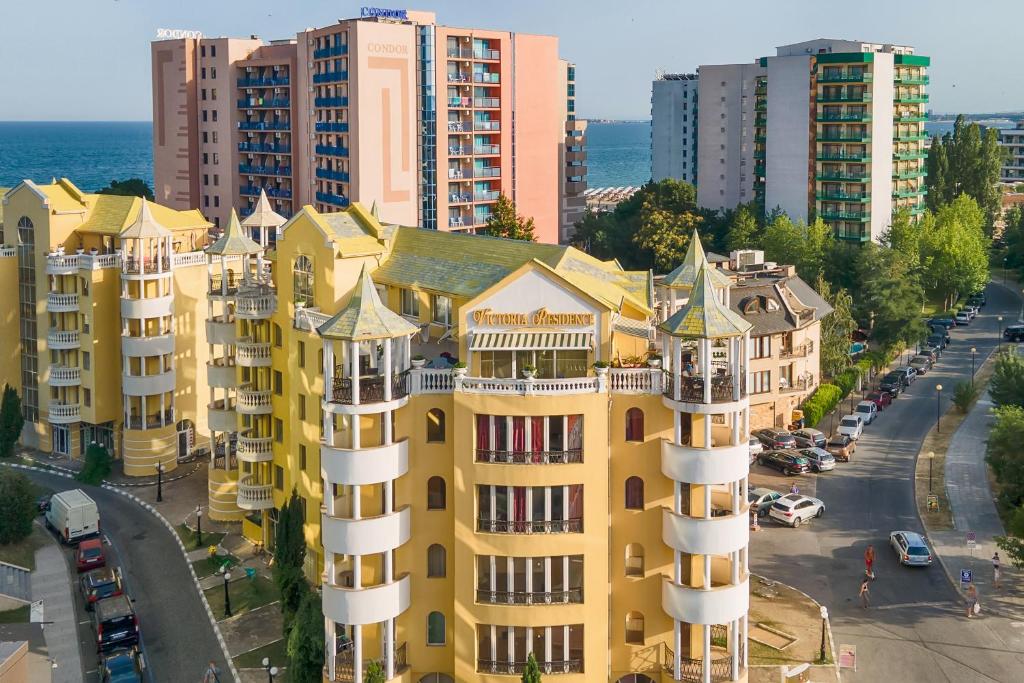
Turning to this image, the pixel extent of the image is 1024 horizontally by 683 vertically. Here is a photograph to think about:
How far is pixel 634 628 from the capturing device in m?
49.5

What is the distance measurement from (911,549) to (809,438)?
22588 millimetres

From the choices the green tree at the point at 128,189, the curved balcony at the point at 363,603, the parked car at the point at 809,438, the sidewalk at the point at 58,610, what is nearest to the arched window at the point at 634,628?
the curved balcony at the point at 363,603

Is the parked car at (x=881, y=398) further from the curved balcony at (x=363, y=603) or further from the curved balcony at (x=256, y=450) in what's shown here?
the curved balcony at (x=363, y=603)

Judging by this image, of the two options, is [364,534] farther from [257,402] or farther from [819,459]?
[819,459]

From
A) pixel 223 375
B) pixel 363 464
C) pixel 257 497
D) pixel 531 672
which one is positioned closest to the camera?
pixel 531 672

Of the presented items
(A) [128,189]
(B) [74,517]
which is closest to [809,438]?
(B) [74,517]

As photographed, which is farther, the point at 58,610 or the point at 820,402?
the point at 820,402

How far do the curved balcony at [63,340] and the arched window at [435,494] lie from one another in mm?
45479

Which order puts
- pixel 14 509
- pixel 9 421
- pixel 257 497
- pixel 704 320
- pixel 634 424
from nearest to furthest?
pixel 704 320
pixel 634 424
pixel 257 497
pixel 14 509
pixel 9 421

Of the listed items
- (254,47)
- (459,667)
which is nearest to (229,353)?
(459,667)

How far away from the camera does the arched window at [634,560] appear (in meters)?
49.3

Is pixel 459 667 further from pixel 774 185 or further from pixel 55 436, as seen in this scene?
pixel 774 185

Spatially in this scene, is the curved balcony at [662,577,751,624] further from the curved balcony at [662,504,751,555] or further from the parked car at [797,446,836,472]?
the parked car at [797,446,836,472]

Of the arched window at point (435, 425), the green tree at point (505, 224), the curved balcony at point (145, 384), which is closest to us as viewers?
the arched window at point (435, 425)
